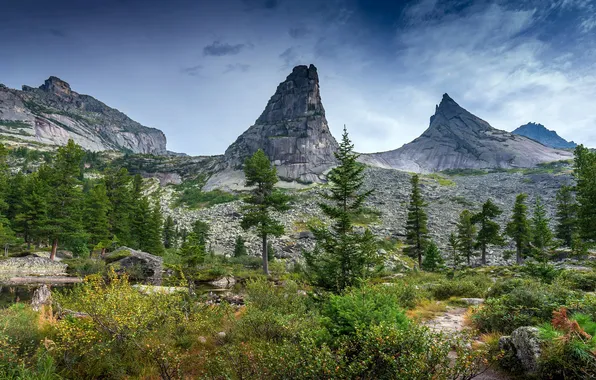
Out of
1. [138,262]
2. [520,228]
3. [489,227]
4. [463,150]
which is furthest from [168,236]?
[463,150]

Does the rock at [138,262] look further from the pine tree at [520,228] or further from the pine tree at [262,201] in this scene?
the pine tree at [520,228]

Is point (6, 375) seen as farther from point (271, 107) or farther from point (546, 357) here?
point (271, 107)

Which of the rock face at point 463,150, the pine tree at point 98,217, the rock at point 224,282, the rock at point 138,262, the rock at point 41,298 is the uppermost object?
the rock face at point 463,150

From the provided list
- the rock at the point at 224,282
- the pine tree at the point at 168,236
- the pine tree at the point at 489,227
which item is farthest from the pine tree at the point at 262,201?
the pine tree at the point at 168,236

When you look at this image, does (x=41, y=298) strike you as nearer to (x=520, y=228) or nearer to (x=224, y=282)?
(x=224, y=282)

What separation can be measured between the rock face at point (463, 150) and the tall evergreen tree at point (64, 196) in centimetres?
11149

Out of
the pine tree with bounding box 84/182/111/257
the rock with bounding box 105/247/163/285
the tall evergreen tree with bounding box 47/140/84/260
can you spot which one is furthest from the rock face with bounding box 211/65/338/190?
the rock with bounding box 105/247/163/285

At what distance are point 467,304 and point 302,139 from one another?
113 meters

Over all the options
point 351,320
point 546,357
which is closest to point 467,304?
point 546,357

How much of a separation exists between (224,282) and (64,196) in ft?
76.3

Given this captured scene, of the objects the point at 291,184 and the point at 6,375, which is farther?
the point at 291,184

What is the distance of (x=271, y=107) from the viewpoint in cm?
14638

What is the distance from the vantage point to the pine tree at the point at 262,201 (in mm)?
27547

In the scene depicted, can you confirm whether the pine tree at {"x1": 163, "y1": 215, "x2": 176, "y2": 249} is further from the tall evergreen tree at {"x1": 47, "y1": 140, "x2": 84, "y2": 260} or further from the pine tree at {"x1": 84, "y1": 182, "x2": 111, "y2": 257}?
the tall evergreen tree at {"x1": 47, "y1": 140, "x2": 84, "y2": 260}
